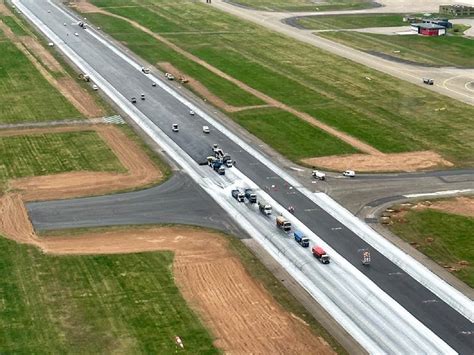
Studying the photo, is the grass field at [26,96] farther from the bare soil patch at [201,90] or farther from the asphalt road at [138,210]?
the asphalt road at [138,210]

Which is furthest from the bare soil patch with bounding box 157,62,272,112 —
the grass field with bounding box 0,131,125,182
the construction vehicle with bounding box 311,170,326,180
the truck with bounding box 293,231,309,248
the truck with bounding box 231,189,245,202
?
the truck with bounding box 293,231,309,248

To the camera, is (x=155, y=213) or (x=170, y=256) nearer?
(x=170, y=256)

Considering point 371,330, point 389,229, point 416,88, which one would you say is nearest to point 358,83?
point 416,88

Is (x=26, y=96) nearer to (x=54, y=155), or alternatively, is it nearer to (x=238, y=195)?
(x=54, y=155)

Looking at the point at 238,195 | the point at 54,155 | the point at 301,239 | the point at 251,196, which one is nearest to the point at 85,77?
the point at 54,155

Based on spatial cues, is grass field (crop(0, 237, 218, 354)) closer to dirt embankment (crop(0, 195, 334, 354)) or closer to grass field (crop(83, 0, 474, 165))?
dirt embankment (crop(0, 195, 334, 354))

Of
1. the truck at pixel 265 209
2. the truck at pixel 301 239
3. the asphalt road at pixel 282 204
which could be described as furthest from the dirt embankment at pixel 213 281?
the truck at pixel 265 209

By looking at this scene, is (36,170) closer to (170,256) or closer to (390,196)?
(170,256)
